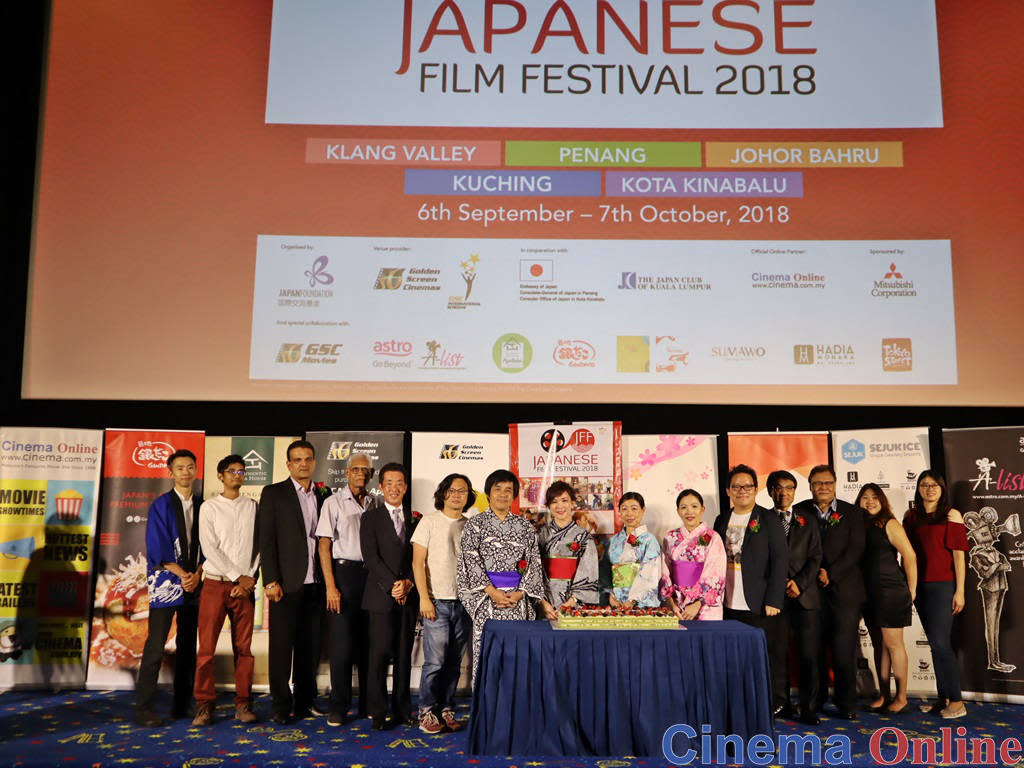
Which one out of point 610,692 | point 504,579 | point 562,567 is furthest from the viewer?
point 562,567

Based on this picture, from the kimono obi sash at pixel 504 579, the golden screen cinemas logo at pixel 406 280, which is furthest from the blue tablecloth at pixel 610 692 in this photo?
the golden screen cinemas logo at pixel 406 280

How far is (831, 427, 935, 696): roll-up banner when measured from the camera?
15.9 feet

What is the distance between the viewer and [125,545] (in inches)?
196

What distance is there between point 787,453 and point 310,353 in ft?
9.40

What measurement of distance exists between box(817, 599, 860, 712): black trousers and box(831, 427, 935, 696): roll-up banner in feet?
2.08

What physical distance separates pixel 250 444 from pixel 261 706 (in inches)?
58.4

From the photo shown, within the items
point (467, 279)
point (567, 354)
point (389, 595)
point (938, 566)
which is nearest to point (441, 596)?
point (389, 595)

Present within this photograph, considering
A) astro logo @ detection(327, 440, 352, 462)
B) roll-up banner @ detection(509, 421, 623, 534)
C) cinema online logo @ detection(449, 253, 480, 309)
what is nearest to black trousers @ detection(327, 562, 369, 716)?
astro logo @ detection(327, 440, 352, 462)

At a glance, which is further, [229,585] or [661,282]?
[661,282]

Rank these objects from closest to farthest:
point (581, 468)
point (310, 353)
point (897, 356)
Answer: point (897, 356) < point (310, 353) < point (581, 468)

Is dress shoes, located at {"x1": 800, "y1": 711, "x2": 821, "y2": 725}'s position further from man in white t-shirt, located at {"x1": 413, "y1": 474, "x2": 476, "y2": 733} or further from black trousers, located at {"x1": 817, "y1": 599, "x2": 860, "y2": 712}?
man in white t-shirt, located at {"x1": 413, "y1": 474, "x2": 476, "y2": 733}

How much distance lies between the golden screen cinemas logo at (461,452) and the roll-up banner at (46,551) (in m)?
2.08

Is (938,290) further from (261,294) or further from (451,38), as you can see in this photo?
(261,294)

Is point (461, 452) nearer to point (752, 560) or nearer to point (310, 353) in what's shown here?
point (310, 353)
